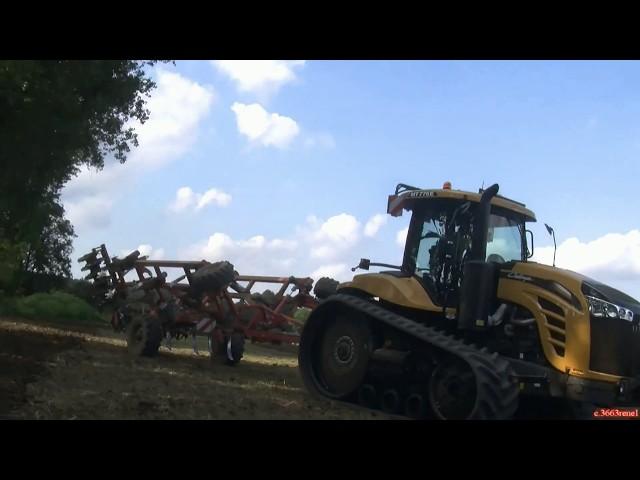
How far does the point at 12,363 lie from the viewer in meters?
9.91

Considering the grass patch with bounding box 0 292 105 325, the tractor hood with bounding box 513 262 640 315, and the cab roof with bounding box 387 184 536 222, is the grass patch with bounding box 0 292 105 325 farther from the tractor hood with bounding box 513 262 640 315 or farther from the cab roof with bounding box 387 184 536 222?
the tractor hood with bounding box 513 262 640 315

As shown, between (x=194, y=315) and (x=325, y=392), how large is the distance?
14.1 feet

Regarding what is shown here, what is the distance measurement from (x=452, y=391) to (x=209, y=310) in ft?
20.8

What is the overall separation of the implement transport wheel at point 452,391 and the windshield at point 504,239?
150cm

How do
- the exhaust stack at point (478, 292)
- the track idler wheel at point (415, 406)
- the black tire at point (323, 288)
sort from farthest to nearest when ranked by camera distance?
the black tire at point (323, 288), the track idler wheel at point (415, 406), the exhaust stack at point (478, 292)

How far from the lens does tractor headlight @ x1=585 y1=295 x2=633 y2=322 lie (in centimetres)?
728

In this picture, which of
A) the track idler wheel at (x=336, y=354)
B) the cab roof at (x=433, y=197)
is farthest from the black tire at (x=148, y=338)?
the cab roof at (x=433, y=197)

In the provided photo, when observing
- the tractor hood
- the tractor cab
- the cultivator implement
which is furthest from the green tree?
the tractor hood

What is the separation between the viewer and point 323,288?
14.0 meters

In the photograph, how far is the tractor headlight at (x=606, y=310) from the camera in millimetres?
7277

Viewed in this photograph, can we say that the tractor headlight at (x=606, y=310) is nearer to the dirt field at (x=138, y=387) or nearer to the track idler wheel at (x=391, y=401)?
the track idler wheel at (x=391, y=401)

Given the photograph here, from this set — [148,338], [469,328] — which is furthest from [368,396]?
[148,338]

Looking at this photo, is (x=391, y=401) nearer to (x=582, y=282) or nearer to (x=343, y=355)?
(x=343, y=355)
